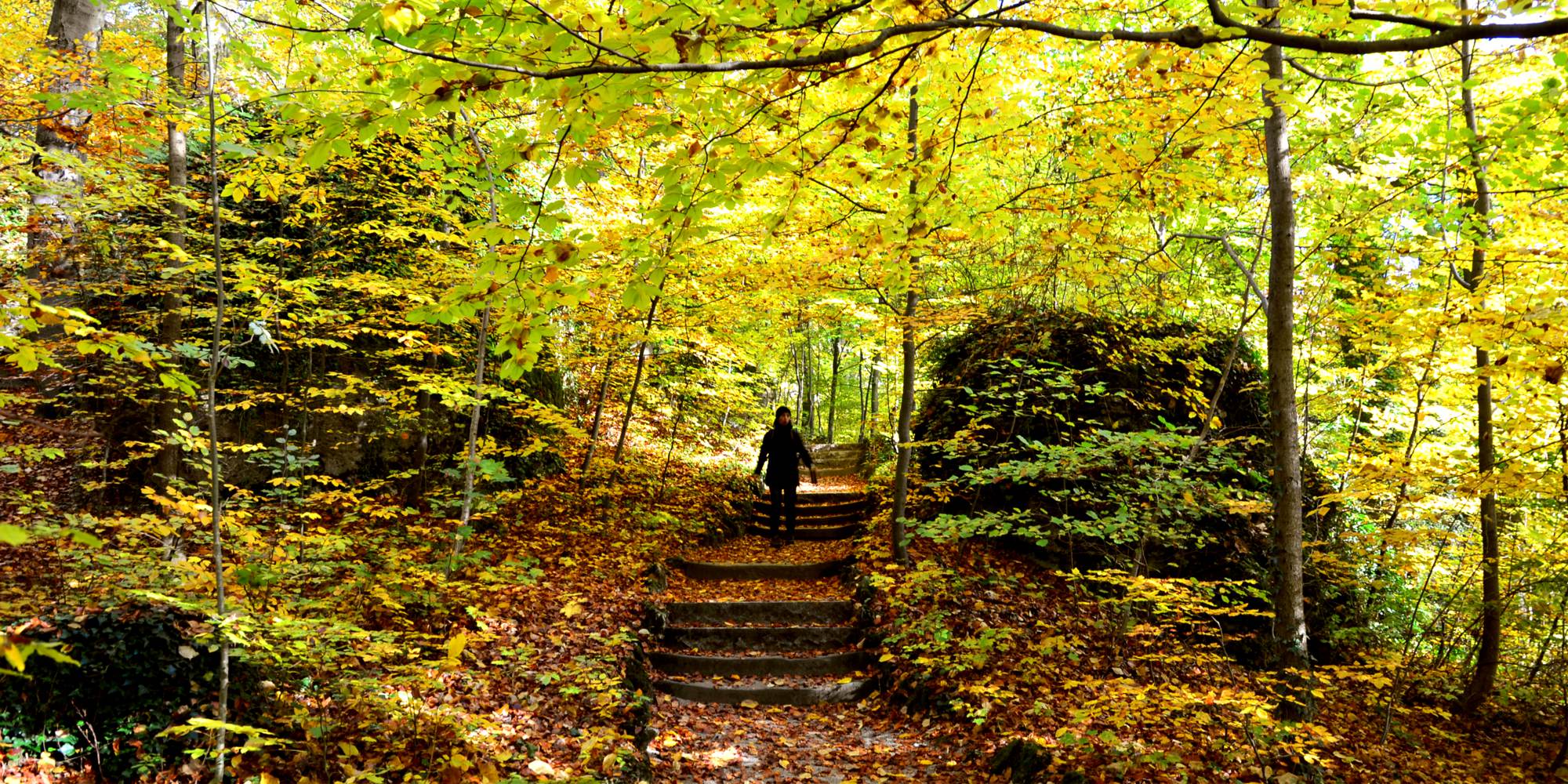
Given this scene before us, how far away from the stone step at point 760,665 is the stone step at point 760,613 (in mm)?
745

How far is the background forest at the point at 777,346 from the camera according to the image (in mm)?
2941

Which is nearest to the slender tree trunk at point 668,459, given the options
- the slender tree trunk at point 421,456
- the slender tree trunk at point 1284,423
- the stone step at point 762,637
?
the slender tree trunk at point 421,456

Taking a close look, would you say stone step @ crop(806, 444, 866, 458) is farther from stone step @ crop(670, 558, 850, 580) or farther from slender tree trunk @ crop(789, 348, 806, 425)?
stone step @ crop(670, 558, 850, 580)

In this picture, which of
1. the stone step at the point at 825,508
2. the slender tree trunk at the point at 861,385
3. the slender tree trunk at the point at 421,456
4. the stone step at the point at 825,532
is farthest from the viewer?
the slender tree trunk at the point at 861,385

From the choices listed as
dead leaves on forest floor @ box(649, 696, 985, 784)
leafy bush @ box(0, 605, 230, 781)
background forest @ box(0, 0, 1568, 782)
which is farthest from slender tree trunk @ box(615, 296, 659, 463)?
leafy bush @ box(0, 605, 230, 781)

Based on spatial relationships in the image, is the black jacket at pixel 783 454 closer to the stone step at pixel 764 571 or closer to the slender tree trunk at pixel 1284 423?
the stone step at pixel 764 571

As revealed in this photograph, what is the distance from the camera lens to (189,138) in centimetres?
943

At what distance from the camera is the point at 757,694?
227 inches

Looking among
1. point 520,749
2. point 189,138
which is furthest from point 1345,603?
point 189,138

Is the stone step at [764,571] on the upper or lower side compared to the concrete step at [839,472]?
lower

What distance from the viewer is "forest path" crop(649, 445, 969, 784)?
15.3ft

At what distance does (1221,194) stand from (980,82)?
7.95ft

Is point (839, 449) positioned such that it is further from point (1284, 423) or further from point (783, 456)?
point (1284, 423)

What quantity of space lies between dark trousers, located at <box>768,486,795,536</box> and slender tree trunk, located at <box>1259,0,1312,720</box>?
234 inches
